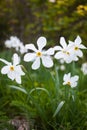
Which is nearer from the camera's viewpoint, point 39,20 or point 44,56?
point 44,56

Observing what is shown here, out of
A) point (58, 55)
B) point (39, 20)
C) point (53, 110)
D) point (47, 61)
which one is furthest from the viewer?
point (39, 20)

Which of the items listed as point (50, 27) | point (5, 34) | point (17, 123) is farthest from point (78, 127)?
point (5, 34)

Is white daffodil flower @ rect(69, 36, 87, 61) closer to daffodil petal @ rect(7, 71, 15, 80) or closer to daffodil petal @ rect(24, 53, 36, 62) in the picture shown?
daffodil petal @ rect(24, 53, 36, 62)

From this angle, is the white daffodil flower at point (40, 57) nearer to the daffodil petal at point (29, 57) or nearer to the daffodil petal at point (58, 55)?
the daffodil petal at point (29, 57)

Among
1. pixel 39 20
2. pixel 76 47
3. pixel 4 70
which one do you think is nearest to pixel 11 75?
pixel 4 70

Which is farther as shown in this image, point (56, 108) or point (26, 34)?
point (26, 34)

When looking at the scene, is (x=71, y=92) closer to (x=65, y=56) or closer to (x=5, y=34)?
(x=65, y=56)

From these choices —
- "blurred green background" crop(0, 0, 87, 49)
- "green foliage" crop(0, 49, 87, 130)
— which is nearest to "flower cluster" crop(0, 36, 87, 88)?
"green foliage" crop(0, 49, 87, 130)

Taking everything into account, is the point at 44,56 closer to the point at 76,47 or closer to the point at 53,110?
the point at 76,47
